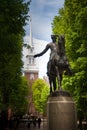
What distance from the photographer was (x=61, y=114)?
16.2 metres

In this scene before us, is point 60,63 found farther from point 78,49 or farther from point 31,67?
point 31,67

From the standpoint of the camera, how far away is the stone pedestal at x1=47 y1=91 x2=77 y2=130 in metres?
16.2

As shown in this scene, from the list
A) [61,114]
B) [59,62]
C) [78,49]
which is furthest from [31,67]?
[61,114]

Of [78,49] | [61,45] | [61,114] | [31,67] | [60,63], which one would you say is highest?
[31,67]

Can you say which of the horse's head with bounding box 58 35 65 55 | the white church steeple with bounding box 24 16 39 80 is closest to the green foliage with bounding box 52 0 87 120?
the horse's head with bounding box 58 35 65 55

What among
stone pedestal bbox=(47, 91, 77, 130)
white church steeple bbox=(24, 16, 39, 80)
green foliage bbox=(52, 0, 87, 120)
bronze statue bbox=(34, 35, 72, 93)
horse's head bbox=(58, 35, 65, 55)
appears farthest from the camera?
white church steeple bbox=(24, 16, 39, 80)

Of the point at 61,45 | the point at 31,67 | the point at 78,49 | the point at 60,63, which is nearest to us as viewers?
the point at 60,63

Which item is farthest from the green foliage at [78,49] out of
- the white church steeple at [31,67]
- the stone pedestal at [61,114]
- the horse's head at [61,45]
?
the white church steeple at [31,67]

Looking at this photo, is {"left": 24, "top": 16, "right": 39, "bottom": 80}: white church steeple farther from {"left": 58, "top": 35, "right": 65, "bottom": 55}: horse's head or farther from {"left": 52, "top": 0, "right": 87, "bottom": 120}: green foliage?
{"left": 58, "top": 35, "right": 65, "bottom": 55}: horse's head

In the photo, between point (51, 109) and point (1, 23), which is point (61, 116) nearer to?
point (51, 109)

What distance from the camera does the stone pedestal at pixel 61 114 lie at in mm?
16156

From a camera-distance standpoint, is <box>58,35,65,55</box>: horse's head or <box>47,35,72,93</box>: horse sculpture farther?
<box>58,35,65,55</box>: horse's head

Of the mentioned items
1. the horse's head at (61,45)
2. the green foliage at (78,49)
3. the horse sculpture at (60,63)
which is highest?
the green foliage at (78,49)

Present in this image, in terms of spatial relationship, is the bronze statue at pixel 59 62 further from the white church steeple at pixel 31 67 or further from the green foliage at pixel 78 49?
the white church steeple at pixel 31 67
